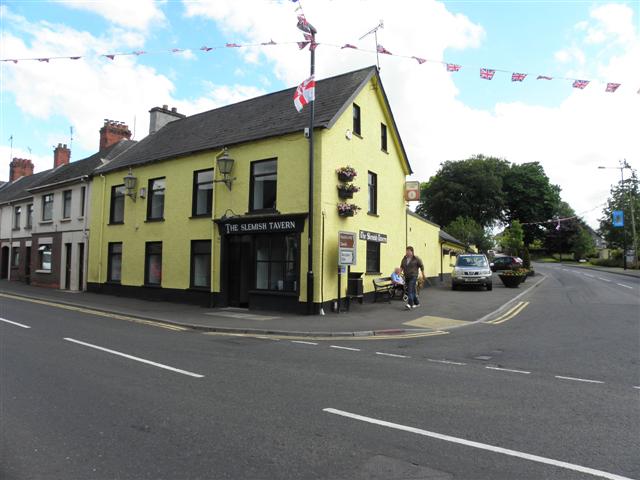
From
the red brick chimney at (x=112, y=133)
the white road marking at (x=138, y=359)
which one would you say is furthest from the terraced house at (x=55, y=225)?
the white road marking at (x=138, y=359)

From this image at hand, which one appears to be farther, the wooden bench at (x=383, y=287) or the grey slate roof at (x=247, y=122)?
the wooden bench at (x=383, y=287)

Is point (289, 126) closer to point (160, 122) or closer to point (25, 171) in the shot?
point (160, 122)

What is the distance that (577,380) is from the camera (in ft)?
21.3

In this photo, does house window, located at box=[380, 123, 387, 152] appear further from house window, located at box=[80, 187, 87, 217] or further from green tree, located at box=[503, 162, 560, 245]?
green tree, located at box=[503, 162, 560, 245]

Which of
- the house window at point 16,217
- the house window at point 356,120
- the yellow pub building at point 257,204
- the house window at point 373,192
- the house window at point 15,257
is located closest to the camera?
the yellow pub building at point 257,204

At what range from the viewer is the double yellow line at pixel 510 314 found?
12878 millimetres

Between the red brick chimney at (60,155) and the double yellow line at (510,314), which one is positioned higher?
the red brick chimney at (60,155)

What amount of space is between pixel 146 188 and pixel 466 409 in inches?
691

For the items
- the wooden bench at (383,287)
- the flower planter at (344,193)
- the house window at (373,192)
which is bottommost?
the wooden bench at (383,287)

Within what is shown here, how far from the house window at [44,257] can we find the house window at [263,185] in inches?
662

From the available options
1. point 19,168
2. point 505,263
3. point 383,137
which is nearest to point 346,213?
point 383,137

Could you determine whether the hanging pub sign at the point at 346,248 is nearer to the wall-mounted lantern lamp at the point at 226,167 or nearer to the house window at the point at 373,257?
the house window at the point at 373,257

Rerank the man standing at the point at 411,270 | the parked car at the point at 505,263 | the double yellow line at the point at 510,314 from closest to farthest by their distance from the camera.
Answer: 1. the double yellow line at the point at 510,314
2. the man standing at the point at 411,270
3. the parked car at the point at 505,263

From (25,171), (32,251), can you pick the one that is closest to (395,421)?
(32,251)
